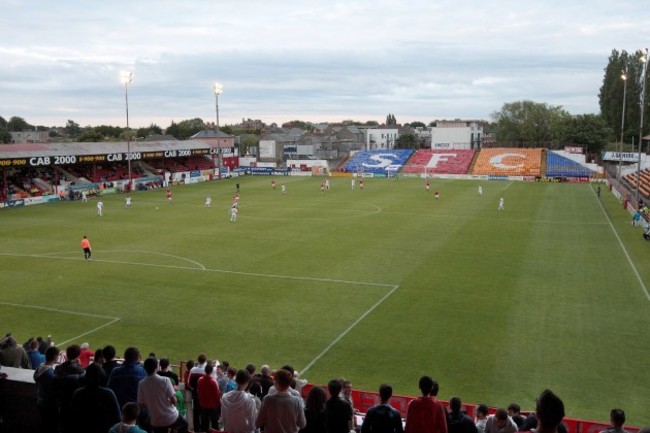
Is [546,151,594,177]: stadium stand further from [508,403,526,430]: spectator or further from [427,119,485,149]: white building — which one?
[508,403,526,430]: spectator

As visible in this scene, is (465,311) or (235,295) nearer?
(465,311)

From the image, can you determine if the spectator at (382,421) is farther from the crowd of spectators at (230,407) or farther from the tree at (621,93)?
the tree at (621,93)

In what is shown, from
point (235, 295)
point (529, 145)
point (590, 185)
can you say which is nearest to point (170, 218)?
point (235, 295)

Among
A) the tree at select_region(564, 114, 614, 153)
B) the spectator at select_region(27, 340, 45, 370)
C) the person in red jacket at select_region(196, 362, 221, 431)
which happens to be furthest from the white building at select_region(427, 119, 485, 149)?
the person in red jacket at select_region(196, 362, 221, 431)

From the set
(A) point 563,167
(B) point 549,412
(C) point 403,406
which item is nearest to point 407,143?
(A) point 563,167

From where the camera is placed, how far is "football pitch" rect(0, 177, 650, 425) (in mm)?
15750

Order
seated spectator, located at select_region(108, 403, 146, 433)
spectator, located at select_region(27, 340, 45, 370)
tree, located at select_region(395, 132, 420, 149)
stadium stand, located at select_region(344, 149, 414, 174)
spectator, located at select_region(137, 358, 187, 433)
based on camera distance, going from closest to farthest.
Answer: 1. seated spectator, located at select_region(108, 403, 146, 433)
2. spectator, located at select_region(137, 358, 187, 433)
3. spectator, located at select_region(27, 340, 45, 370)
4. stadium stand, located at select_region(344, 149, 414, 174)
5. tree, located at select_region(395, 132, 420, 149)

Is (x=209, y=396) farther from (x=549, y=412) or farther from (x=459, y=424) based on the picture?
(x=549, y=412)

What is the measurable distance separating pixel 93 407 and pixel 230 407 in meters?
1.76

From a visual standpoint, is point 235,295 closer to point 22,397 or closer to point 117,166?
point 22,397

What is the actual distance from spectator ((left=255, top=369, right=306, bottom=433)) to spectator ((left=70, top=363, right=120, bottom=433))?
172 centimetres

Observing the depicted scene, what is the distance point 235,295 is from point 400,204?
29.6 m

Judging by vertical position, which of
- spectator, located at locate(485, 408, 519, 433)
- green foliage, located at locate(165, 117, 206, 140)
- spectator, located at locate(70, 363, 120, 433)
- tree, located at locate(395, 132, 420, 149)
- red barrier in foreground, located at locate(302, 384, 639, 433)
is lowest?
red barrier in foreground, located at locate(302, 384, 639, 433)

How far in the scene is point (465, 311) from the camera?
66.8 ft
